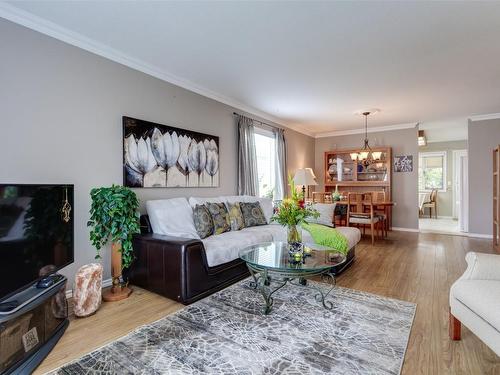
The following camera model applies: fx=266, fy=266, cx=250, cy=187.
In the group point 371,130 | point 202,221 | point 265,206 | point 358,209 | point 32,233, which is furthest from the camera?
point 371,130

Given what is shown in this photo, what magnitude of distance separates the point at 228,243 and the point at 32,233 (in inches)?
66.3

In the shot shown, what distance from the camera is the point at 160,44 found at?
9.17ft

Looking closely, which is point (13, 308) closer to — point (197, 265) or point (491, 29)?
point (197, 265)

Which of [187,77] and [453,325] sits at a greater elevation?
[187,77]

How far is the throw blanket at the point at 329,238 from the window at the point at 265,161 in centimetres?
210

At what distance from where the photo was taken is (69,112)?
103 inches

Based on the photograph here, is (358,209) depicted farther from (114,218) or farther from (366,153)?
(114,218)

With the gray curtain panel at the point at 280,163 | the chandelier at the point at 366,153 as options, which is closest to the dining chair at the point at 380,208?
the chandelier at the point at 366,153

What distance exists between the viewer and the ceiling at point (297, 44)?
225cm

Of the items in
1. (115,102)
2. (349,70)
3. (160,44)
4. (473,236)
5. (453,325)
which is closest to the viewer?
(453,325)

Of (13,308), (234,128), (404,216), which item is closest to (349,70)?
(234,128)

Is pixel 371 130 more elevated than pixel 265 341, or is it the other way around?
pixel 371 130

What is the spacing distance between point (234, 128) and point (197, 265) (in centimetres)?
283

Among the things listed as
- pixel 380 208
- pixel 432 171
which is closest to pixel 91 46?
pixel 380 208
